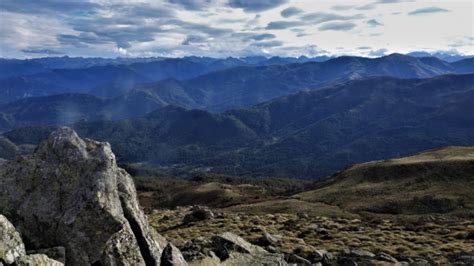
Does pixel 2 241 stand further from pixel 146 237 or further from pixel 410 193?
pixel 410 193

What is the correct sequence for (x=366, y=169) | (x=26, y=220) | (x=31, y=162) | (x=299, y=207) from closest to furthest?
(x=26, y=220)
(x=31, y=162)
(x=299, y=207)
(x=366, y=169)

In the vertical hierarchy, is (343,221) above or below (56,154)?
below

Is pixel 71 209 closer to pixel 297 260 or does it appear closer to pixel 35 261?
pixel 35 261

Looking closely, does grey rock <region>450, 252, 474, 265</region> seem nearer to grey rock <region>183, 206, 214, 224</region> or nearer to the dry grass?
the dry grass

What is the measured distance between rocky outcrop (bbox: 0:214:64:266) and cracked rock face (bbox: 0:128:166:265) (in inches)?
80.0

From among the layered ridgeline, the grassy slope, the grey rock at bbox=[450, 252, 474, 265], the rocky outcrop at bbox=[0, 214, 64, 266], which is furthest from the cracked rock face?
the grassy slope

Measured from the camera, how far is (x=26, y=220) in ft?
55.5

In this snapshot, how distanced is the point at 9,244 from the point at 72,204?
3.35m

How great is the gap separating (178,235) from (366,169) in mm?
70884

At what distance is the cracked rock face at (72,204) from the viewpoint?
16.5 m

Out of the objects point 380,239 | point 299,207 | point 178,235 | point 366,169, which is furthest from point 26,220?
point 366,169

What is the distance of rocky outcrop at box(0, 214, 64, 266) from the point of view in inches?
536

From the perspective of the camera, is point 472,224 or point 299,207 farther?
point 299,207

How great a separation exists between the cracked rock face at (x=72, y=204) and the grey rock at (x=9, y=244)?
7.72 feet
